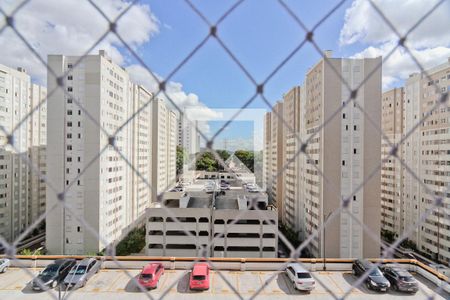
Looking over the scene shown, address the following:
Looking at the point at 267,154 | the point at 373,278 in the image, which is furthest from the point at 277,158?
the point at 373,278

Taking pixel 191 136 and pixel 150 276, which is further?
pixel 191 136

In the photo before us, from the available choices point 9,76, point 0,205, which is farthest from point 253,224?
point 9,76

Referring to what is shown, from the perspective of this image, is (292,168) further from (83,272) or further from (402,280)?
(83,272)

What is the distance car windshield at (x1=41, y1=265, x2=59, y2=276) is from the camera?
2791 millimetres

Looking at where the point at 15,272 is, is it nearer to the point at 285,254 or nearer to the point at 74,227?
the point at 74,227

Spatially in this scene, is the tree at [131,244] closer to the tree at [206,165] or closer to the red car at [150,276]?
the red car at [150,276]

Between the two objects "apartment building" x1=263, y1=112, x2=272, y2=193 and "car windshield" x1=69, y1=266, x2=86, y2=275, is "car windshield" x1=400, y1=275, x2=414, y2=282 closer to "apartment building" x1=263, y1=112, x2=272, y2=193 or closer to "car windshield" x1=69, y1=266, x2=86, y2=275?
"car windshield" x1=69, y1=266, x2=86, y2=275

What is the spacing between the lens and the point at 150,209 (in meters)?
5.04

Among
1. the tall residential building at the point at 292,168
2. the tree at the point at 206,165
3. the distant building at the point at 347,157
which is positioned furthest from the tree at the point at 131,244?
the tree at the point at 206,165

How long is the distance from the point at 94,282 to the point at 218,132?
2.81 metres

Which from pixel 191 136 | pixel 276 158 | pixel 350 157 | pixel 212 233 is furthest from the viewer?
pixel 191 136

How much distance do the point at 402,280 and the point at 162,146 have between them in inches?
285

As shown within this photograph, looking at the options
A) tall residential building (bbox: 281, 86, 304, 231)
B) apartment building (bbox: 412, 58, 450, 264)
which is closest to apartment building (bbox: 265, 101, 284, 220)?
tall residential building (bbox: 281, 86, 304, 231)

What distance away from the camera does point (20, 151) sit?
229 inches
